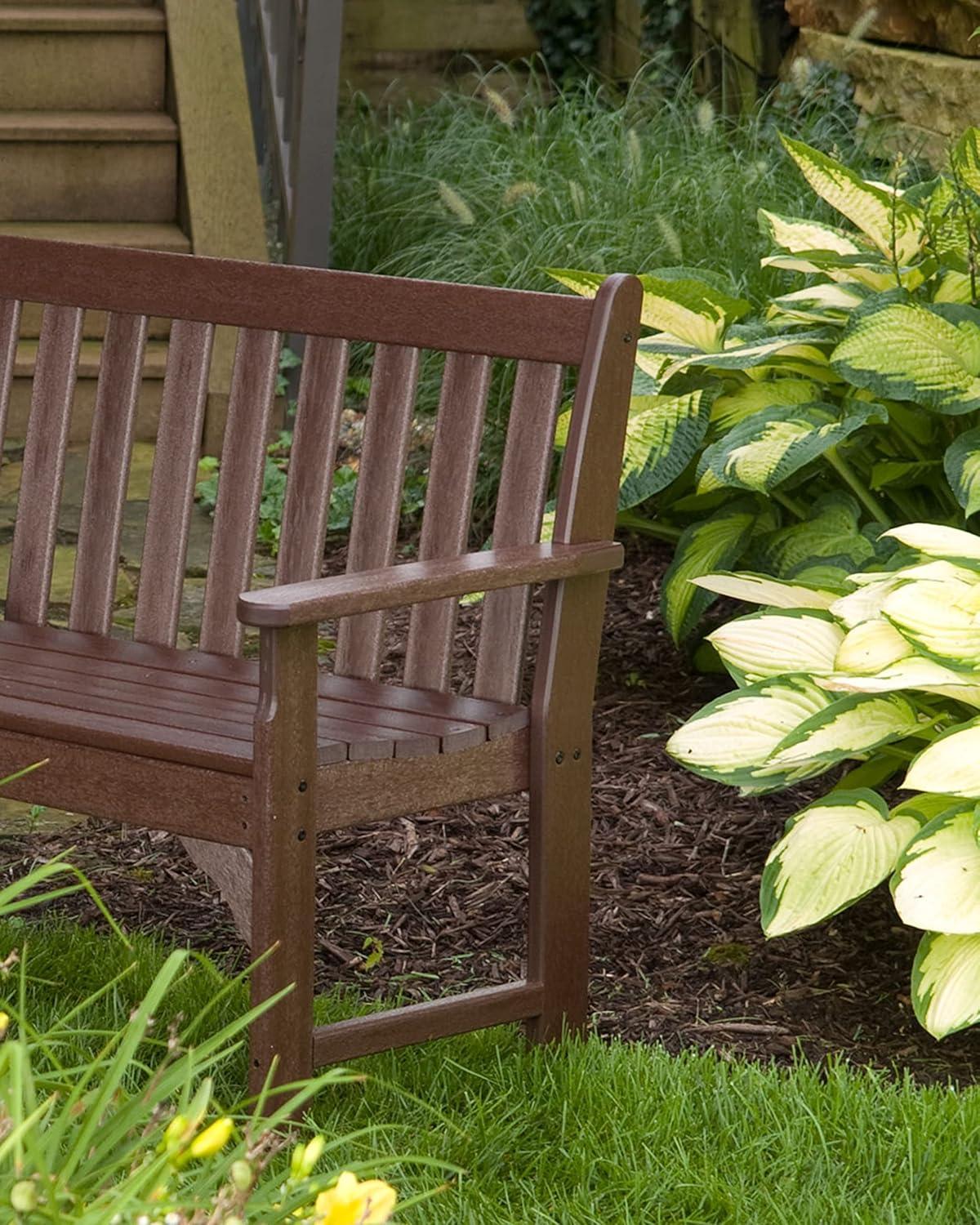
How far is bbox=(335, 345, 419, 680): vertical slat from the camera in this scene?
280cm

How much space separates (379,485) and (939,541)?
35.8 inches

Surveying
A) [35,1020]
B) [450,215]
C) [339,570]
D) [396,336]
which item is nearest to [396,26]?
[450,215]

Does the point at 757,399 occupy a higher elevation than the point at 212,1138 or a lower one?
higher

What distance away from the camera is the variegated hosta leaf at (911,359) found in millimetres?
3320

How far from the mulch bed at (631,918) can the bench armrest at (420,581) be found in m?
0.76

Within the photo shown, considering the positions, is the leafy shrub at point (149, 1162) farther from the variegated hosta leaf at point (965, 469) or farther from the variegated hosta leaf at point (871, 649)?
the variegated hosta leaf at point (965, 469)

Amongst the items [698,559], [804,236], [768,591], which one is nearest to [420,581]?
[768,591]

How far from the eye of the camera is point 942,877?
254 centimetres

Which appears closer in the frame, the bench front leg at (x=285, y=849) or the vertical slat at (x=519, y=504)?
the bench front leg at (x=285, y=849)

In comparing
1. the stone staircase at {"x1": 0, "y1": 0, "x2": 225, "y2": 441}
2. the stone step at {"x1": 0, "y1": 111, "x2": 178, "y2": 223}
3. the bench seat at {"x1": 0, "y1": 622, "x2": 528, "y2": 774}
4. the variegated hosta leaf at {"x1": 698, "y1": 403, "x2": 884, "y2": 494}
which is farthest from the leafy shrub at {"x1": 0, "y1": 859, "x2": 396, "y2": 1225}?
the stone step at {"x1": 0, "y1": 111, "x2": 178, "y2": 223}

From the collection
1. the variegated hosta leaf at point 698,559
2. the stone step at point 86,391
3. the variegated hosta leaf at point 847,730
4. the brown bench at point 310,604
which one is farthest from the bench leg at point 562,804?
the stone step at point 86,391

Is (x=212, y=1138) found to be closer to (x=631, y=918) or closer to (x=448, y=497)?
(x=448, y=497)

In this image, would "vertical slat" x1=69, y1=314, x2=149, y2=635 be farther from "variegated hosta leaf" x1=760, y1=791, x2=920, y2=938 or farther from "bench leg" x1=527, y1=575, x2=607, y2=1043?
"variegated hosta leaf" x1=760, y1=791, x2=920, y2=938

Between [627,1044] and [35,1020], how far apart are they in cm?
86
